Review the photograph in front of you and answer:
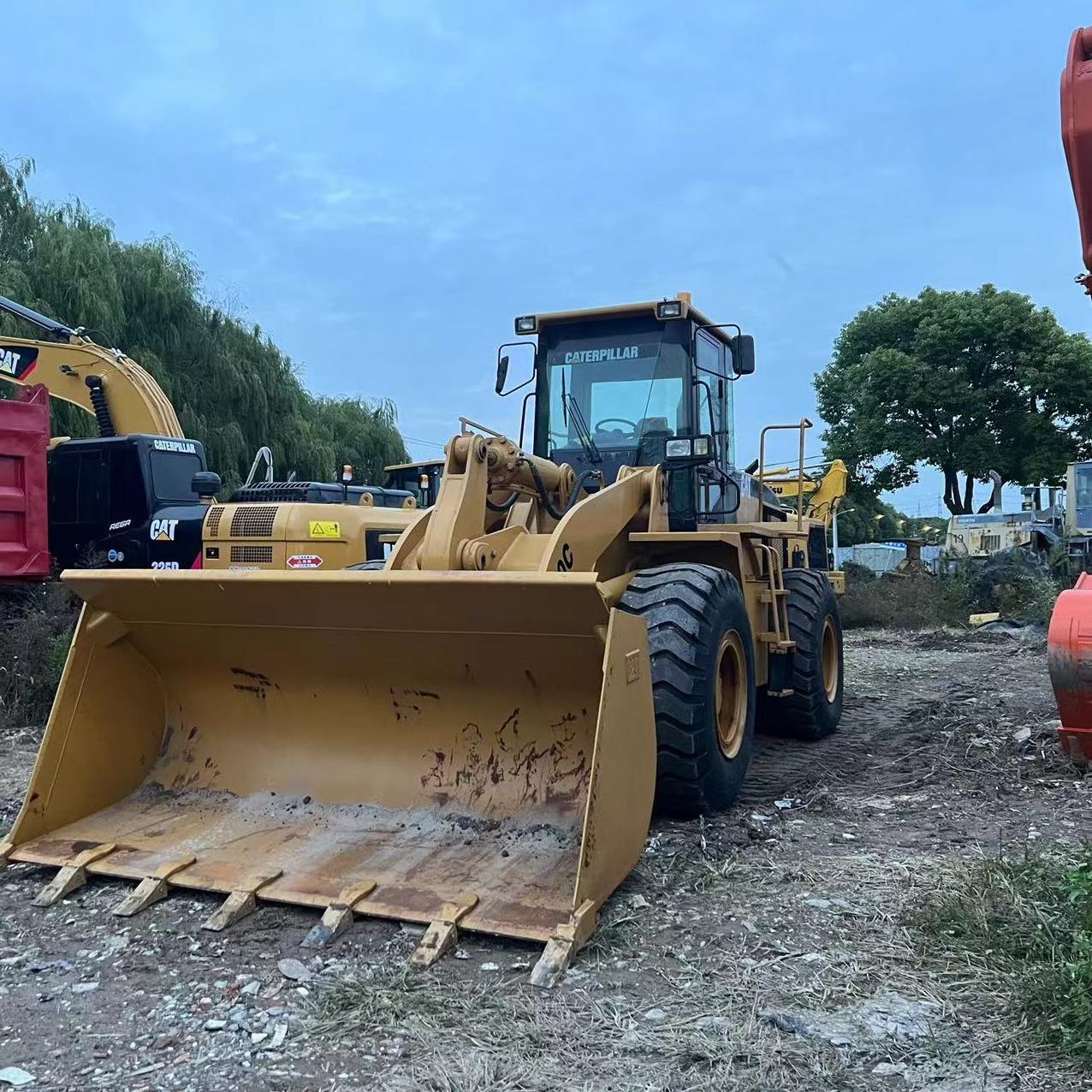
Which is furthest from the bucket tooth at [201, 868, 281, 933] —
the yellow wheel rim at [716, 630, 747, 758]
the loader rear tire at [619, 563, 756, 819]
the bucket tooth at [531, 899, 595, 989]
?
the yellow wheel rim at [716, 630, 747, 758]

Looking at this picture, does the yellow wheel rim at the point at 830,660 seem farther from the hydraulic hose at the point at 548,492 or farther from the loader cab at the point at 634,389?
the hydraulic hose at the point at 548,492

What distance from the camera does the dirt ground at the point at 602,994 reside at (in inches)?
104

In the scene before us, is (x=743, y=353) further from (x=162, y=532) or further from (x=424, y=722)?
(x=162, y=532)

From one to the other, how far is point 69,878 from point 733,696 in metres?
3.11

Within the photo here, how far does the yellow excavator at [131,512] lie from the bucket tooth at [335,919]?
5788 millimetres

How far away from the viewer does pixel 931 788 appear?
18.2ft

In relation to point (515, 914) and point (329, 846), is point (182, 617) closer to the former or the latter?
point (329, 846)

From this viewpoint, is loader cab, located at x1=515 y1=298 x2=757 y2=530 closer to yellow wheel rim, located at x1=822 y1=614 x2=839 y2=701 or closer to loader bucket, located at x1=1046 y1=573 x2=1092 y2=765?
yellow wheel rim, located at x1=822 y1=614 x2=839 y2=701

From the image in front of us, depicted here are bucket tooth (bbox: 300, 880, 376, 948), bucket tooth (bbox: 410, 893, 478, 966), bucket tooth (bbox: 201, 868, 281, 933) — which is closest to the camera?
bucket tooth (bbox: 410, 893, 478, 966)

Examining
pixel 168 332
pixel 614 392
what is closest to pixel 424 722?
pixel 614 392

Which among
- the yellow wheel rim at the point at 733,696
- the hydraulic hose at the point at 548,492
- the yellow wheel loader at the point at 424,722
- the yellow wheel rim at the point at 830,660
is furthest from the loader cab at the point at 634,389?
the yellow wheel rim at the point at 830,660

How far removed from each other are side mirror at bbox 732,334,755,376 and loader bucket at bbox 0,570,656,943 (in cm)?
290

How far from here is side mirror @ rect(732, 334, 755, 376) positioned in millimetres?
6316

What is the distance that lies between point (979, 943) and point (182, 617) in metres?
3.39
